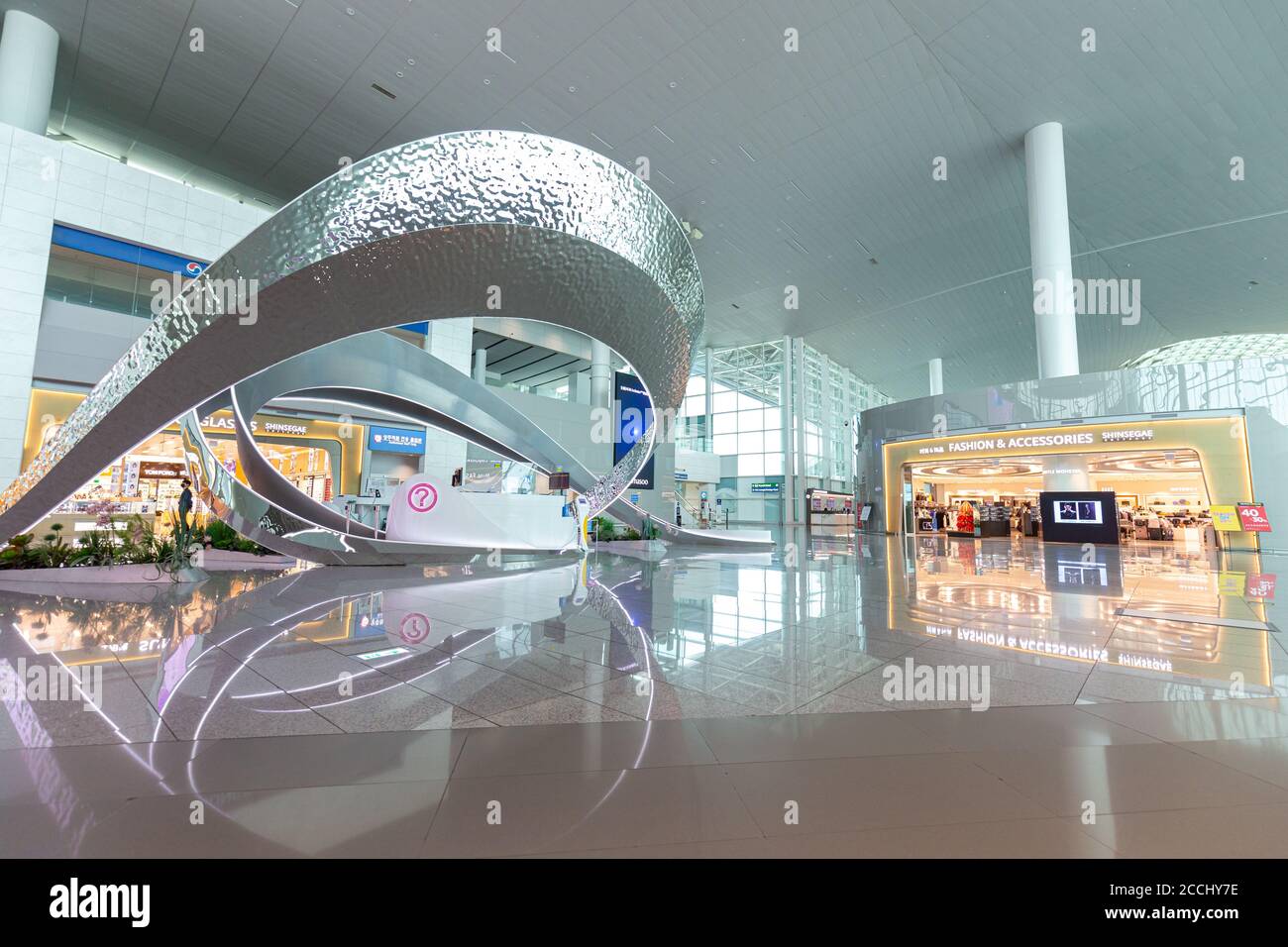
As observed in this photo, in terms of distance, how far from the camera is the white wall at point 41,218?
1195cm

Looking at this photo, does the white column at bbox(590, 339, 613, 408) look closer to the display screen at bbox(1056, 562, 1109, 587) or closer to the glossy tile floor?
the display screen at bbox(1056, 562, 1109, 587)

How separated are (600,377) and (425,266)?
23913mm

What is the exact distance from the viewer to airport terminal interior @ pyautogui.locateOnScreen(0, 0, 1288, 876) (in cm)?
183

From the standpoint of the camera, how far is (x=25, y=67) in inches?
482

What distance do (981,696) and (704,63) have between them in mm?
15573

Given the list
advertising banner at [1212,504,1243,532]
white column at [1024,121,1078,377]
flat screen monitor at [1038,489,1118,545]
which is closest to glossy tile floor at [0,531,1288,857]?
white column at [1024,121,1078,377]

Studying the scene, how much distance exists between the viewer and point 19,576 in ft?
22.5

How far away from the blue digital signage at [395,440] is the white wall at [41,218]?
667cm

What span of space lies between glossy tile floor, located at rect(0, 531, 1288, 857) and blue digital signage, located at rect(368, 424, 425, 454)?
14.5 m

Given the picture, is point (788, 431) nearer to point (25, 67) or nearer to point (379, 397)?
point (379, 397)

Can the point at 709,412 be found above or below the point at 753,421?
above

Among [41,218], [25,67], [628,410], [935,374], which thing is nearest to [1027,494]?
[935,374]
